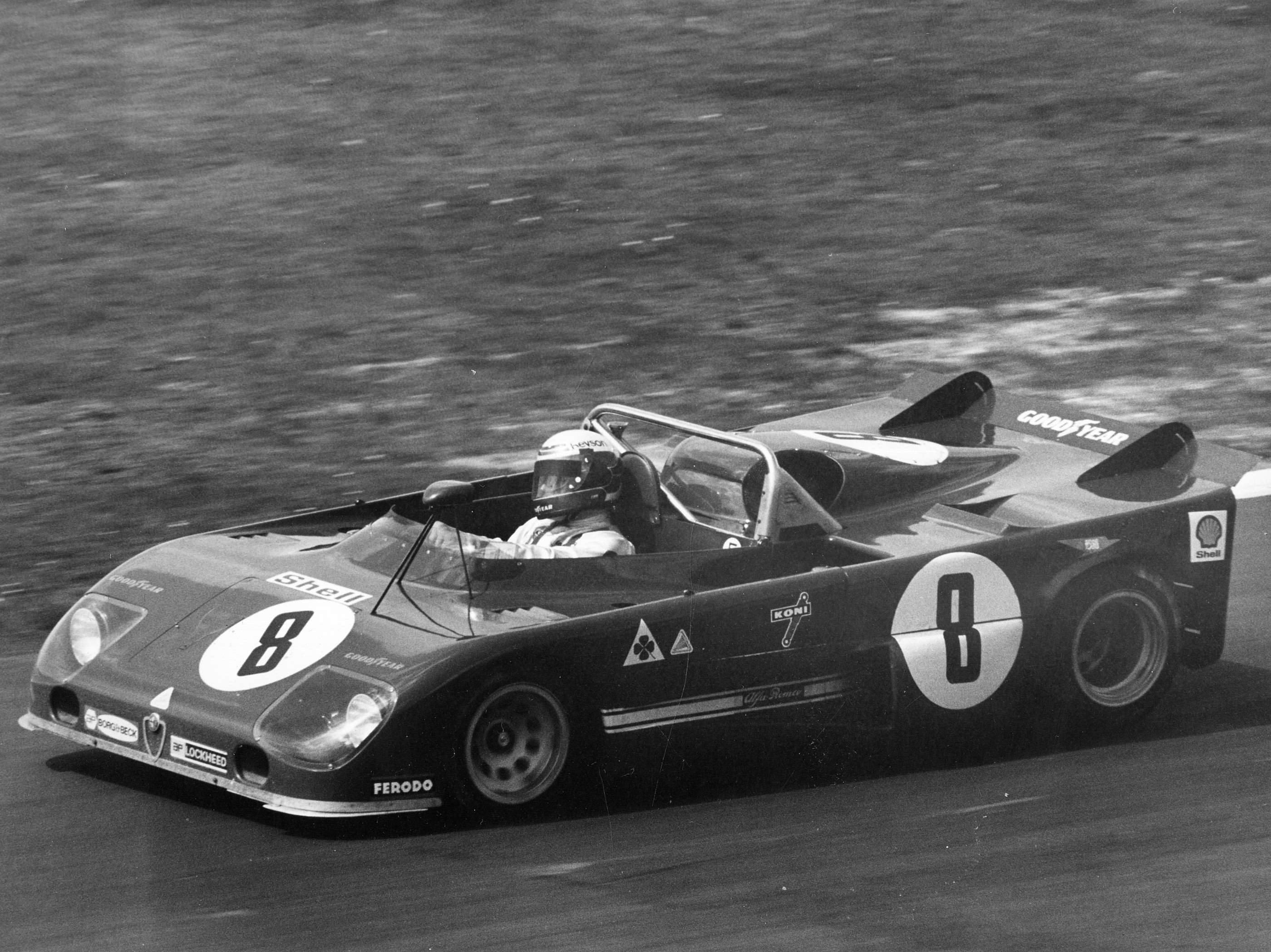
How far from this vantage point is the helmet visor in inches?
277

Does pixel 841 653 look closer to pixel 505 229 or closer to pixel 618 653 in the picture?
pixel 618 653

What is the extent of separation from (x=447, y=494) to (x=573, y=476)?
0.52 m

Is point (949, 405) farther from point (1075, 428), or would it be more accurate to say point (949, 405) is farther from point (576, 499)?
point (576, 499)

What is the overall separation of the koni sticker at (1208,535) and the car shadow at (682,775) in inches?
23.9

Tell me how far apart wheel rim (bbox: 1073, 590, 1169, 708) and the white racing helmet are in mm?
1812

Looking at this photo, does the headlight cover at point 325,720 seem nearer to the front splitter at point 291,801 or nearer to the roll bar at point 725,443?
the front splitter at point 291,801

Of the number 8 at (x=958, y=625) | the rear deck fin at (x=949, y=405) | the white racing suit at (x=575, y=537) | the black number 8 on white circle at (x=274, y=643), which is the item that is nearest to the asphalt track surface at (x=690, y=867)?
the number 8 at (x=958, y=625)

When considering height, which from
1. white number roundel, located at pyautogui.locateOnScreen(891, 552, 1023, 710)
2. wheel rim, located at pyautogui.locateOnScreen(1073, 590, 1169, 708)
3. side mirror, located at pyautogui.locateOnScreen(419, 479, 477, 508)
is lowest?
wheel rim, located at pyautogui.locateOnScreen(1073, 590, 1169, 708)

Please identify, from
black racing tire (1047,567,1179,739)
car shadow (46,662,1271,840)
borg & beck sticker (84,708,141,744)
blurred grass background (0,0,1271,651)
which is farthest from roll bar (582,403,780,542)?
blurred grass background (0,0,1271,651)

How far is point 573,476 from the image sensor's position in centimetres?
704

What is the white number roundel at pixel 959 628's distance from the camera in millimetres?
6793

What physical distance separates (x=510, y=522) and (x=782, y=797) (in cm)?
162

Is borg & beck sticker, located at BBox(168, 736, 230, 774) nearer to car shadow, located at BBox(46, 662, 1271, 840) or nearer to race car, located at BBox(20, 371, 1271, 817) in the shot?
race car, located at BBox(20, 371, 1271, 817)

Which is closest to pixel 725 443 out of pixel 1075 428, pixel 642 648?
pixel 642 648
